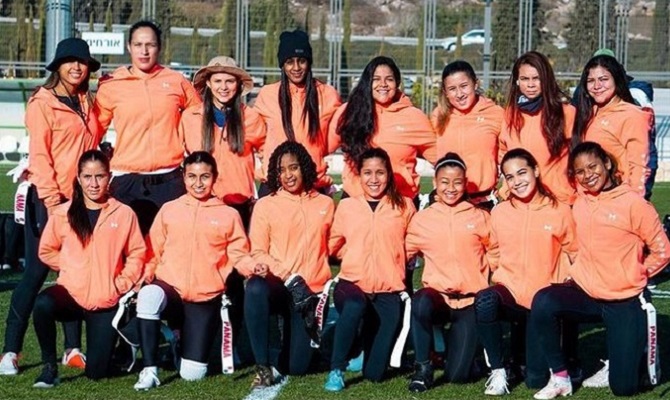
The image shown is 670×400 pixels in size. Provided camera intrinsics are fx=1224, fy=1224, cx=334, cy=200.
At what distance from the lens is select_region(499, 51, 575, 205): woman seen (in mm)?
6707

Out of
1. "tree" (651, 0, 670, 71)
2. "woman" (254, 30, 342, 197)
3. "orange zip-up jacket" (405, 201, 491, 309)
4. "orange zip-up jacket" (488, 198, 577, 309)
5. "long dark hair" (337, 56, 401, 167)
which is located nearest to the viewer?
"orange zip-up jacket" (488, 198, 577, 309)

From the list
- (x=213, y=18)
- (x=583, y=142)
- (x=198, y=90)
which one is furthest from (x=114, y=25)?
(x=583, y=142)

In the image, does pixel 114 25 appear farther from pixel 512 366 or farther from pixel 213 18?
pixel 512 366

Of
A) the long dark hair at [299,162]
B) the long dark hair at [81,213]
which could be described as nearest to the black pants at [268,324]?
the long dark hair at [299,162]

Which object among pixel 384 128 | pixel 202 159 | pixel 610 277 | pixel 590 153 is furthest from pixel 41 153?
pixel 610 277

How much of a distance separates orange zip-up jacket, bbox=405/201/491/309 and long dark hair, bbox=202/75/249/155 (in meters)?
1.14

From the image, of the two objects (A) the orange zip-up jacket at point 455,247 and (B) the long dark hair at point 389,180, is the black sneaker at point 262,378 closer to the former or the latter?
(A) the orange zip-up jacket at point 455,247

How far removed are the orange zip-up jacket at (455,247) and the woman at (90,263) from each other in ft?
5.17

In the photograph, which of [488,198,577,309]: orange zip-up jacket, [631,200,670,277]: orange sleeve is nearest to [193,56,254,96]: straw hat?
[488,198,577,309]: orange zip-up jacket

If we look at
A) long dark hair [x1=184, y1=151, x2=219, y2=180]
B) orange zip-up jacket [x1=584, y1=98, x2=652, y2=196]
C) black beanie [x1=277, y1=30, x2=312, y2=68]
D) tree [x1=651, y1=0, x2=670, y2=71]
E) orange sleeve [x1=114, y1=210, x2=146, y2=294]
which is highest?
tree [x1=651, y1=0, x2=670, y2=71]

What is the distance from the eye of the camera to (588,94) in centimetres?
670

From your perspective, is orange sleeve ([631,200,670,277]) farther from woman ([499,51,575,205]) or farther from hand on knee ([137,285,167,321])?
hand on knee ([137,285,167,321])

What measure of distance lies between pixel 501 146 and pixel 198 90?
1.83m

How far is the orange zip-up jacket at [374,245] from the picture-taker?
22.0 ft
